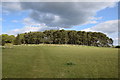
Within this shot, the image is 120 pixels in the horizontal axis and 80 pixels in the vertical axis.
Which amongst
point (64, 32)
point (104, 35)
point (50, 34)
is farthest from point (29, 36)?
point (104, 35)

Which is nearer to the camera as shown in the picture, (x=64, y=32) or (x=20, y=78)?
(x=20, y=78)

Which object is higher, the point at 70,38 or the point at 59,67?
the point at 70,38

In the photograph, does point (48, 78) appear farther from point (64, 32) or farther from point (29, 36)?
point (29, 36)

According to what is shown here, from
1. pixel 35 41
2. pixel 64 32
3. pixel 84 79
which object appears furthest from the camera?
pixel 35 41

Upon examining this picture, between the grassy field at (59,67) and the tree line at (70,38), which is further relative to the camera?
the tree line at (70,38)

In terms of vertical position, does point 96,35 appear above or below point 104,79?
above

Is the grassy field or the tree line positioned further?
the tree line

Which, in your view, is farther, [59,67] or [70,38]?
[70,38]

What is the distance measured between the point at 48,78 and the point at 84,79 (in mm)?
2134

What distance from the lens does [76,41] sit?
96938mm

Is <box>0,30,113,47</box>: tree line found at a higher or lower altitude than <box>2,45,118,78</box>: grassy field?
higher

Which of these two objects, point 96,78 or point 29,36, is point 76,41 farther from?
point 96,78

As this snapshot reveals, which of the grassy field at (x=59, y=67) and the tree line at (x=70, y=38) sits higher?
the tree line at (x=70, y=38)

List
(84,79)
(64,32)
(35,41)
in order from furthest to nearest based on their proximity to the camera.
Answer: (35,41) → (64,32) → (84,79)
